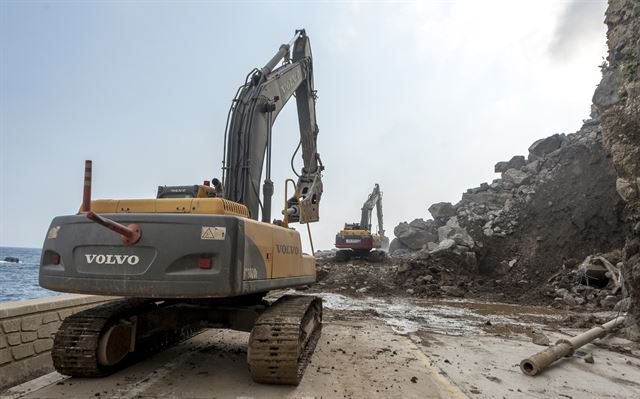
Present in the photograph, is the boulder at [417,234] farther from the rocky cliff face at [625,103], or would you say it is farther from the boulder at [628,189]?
the boulder at [628,189]

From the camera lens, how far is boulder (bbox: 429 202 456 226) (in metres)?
32.7

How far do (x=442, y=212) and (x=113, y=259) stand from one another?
3131 cm

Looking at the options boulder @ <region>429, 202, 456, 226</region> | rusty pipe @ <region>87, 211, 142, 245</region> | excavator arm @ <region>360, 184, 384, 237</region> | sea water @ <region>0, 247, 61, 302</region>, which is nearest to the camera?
rusty pipe @ <region>87, 211, 142, 245</region>

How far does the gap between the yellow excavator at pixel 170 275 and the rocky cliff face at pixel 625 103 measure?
736 centimetres

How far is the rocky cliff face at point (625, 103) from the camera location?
9.36m

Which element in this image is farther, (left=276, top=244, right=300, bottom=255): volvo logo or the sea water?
the sea water

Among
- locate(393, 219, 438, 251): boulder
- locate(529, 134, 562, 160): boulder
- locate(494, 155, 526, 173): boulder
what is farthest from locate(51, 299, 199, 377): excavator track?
locate(494, 155, 526, 173): boulder

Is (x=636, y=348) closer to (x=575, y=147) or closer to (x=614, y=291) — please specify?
(x=614, y=291)

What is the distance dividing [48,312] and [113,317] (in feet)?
4.20

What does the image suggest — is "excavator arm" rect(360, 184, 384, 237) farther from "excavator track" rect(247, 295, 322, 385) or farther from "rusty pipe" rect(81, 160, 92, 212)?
"rusty pipe" rect(81, 160, 92, 212)

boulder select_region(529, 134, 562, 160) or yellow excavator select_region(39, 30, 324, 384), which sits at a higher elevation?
boulder select_region(529, 134, 562, 160)

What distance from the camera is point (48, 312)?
209 inches

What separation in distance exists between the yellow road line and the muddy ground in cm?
1

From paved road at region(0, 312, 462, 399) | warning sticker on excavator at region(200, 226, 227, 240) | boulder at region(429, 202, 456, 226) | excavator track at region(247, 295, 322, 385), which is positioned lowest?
paved road at region(0, 312, 462, 399)
